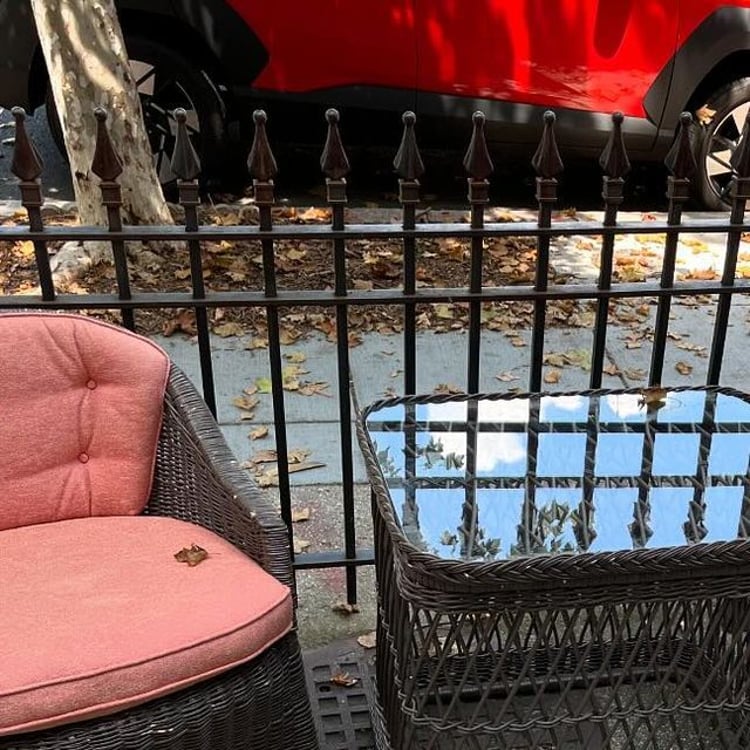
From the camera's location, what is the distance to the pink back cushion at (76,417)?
91.4 inches

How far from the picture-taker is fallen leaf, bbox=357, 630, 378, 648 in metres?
2.66

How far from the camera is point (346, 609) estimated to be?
110 inches

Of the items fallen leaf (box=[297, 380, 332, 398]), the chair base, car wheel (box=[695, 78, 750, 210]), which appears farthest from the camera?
car wheel (box=[695, 78, 750, 210])

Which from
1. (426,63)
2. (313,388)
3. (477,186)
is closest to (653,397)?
(477,186)

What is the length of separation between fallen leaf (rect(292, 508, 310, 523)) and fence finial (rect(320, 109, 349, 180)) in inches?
51.4

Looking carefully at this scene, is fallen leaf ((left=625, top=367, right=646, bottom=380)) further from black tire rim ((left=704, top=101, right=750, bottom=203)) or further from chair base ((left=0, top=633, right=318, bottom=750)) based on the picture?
chair base ((left=0, top=633, right=318, bottom=750))

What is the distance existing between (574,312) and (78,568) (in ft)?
11.4

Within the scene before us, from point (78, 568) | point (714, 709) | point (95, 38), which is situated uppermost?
point (95, 38)

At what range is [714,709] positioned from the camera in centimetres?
201

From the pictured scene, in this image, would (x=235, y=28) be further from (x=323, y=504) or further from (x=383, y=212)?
(x=323, y=504)

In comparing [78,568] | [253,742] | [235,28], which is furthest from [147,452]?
[235,28]

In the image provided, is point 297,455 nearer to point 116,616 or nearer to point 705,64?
point 116,616

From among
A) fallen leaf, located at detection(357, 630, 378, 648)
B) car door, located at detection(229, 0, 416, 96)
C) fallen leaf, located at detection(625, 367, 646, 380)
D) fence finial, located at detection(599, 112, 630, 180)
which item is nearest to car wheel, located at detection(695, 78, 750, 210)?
car door, located at detection(229, 0, 416, 96)

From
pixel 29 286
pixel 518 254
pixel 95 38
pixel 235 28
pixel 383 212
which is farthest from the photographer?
pixel 383 212
